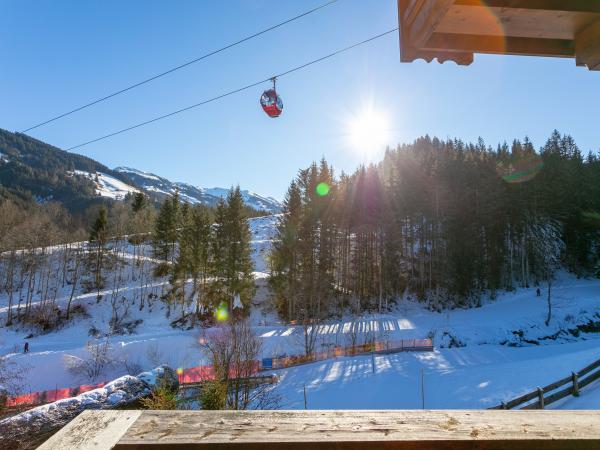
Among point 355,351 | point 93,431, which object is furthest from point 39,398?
point 93,431

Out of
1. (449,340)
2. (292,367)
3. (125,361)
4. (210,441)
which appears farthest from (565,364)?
(125,361)

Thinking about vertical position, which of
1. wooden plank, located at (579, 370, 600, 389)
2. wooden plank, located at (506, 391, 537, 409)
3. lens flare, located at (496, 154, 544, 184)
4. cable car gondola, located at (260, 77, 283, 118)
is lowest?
A: wooden plank, located at (506, 391, 537, 409)

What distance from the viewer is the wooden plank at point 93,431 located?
1.20 m

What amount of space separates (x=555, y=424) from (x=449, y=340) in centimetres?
2823

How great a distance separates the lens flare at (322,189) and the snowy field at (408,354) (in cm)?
1236

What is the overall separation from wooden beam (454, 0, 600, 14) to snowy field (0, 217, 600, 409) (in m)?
12.1

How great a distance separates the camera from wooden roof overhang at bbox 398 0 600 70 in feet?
6.27

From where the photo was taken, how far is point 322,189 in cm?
3662

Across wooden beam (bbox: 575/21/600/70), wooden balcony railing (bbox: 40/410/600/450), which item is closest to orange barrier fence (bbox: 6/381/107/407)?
wooden balcony railing (bbox: 40/410/600/450)

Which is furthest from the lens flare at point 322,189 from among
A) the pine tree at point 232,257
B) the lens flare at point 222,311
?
the lens flare at point 222,311

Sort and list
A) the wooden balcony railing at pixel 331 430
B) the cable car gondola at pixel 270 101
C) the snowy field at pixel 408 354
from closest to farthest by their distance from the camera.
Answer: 1. the wooden balcony railing at pixel 331 430
2. the cable car gondola at pixel 270 101
3. the snowy field at pixel 408 354

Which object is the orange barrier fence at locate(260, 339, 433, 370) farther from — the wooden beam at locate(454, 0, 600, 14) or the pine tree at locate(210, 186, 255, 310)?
the wooden beam at locate(454, 0, 600, 14)

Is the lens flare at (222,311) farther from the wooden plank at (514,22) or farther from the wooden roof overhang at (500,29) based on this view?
the wooden plank at (514,22)

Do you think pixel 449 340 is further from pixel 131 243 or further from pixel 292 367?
pixel 131 243
